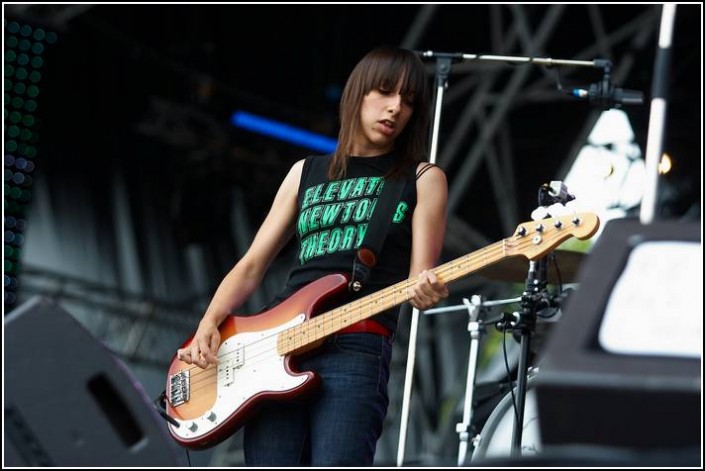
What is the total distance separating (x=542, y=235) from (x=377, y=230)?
1.49 feet

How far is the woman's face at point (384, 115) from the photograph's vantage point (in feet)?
10.9

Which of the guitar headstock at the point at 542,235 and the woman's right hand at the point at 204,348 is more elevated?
the guitar headstock at the point at 542,235

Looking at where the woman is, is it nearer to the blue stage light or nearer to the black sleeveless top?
the black sleeveless top

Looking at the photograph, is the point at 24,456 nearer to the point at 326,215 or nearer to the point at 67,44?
the point at 326,215

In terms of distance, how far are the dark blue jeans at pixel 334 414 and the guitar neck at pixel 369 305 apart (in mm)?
48

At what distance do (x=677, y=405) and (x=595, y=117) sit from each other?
8.31 m

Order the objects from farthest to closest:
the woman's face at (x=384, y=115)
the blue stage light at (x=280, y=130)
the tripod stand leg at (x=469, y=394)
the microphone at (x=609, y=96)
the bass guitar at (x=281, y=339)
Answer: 1. the blue stage light at (x=280, y=130)
2. the tripod stand leg at (x=469, y=394)
3. the microphone at (x=609, y=96)
4. the woman's face at (x=384, y=115)
5. the bass guitar at (x=281, y=339)

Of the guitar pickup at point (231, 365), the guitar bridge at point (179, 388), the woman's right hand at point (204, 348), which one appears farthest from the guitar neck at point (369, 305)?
the guitar bridge at point (179, 388)

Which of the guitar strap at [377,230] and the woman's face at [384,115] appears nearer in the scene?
the guitar strap at [377,230]

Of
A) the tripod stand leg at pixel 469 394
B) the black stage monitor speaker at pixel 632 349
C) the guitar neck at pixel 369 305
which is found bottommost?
the tripod stand leg at pixel 469 394

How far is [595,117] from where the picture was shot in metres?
9.56

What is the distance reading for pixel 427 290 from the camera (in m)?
3.05

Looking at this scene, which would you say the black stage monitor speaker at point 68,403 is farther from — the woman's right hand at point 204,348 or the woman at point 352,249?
the woman's right hand at point 204,348

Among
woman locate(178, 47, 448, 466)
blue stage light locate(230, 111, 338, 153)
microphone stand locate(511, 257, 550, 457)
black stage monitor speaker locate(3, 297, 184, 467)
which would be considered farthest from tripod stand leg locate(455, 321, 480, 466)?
blue stage light locate(230, 111, 338, 153)
